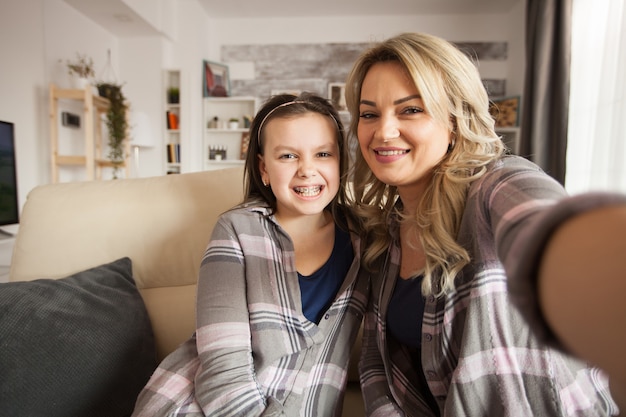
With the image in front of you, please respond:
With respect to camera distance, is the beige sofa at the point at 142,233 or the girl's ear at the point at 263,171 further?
the beige sofa at the point at 142,233

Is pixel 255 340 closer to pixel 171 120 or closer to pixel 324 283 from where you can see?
pixel 324 283

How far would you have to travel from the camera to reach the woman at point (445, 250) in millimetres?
676

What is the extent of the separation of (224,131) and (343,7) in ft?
7.03


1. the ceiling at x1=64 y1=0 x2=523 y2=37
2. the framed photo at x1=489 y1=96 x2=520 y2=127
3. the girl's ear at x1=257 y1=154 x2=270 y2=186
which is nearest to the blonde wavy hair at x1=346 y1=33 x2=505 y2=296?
the girl's ear at x1=257 y1=154 x2=270 y2=186

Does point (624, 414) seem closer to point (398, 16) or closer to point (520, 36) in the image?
point (520, 36)

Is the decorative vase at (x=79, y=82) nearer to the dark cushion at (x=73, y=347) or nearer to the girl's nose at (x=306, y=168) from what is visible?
the dark cushion at (x=73, y=347)

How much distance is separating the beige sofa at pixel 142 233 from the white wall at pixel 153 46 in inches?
93.1

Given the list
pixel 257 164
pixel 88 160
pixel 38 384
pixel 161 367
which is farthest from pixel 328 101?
A: pixel 88 160

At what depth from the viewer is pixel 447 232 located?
785mm

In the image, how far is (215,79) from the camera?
4859 mm

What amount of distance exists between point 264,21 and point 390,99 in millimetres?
4761

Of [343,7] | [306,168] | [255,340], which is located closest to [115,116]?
[343,7]

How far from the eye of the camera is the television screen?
2650mm

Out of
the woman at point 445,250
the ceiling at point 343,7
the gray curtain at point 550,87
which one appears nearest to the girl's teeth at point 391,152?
the woman at point 445,250
